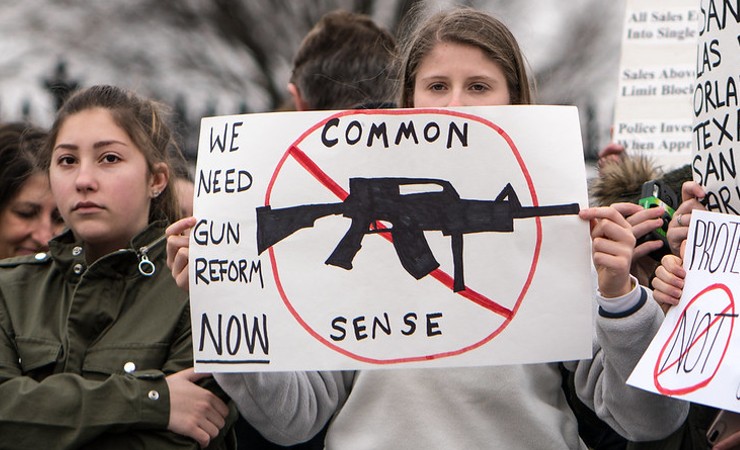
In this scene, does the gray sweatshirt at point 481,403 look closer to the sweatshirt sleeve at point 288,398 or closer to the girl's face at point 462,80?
the sweatshirt sleeve at point 288,398

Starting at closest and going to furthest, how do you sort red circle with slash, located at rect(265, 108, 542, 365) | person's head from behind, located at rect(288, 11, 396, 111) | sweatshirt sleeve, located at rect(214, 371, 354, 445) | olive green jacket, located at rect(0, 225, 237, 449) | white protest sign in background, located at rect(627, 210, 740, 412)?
1. white protest sign in background, located at rect(627, 210, 740, 412)
2. red circle with slash, located at rect(265, 108, 542, 365)
3. sweatshirt sleeve, located at rect(214, 371, 354, 445)
4. olive green jacket, located at rect(0, 225, 237, 449)
5. person's head from behind, located at rect(288, 11, 396, 111)

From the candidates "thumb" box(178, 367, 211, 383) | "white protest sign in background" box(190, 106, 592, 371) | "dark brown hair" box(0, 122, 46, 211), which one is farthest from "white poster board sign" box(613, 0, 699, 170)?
"thumb" box(178, 367, 211, 383)

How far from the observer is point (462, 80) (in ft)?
11.3

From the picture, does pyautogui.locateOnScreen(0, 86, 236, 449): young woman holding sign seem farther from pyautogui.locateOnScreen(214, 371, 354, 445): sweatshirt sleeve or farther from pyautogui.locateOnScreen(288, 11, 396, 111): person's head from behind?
pyautogui.locateOnScreen(288, 11, 396, 111): person's head from behind

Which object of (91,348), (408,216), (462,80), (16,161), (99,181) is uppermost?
(462,80)

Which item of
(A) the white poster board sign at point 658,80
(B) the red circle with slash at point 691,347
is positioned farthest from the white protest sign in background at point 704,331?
(A) the white poster board sign at point 658,80

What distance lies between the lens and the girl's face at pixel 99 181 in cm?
365

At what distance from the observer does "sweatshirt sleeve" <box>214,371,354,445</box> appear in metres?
3.23

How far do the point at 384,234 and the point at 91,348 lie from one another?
34.9 inches

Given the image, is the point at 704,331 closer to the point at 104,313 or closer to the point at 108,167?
the point at 104,313

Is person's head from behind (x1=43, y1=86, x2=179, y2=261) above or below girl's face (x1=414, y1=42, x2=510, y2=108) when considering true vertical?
below

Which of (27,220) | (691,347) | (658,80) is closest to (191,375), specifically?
(691,347)

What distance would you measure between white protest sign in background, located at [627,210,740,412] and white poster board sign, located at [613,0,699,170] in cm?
299

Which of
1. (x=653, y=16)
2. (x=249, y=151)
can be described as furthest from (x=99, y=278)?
(x=653, y=16)
